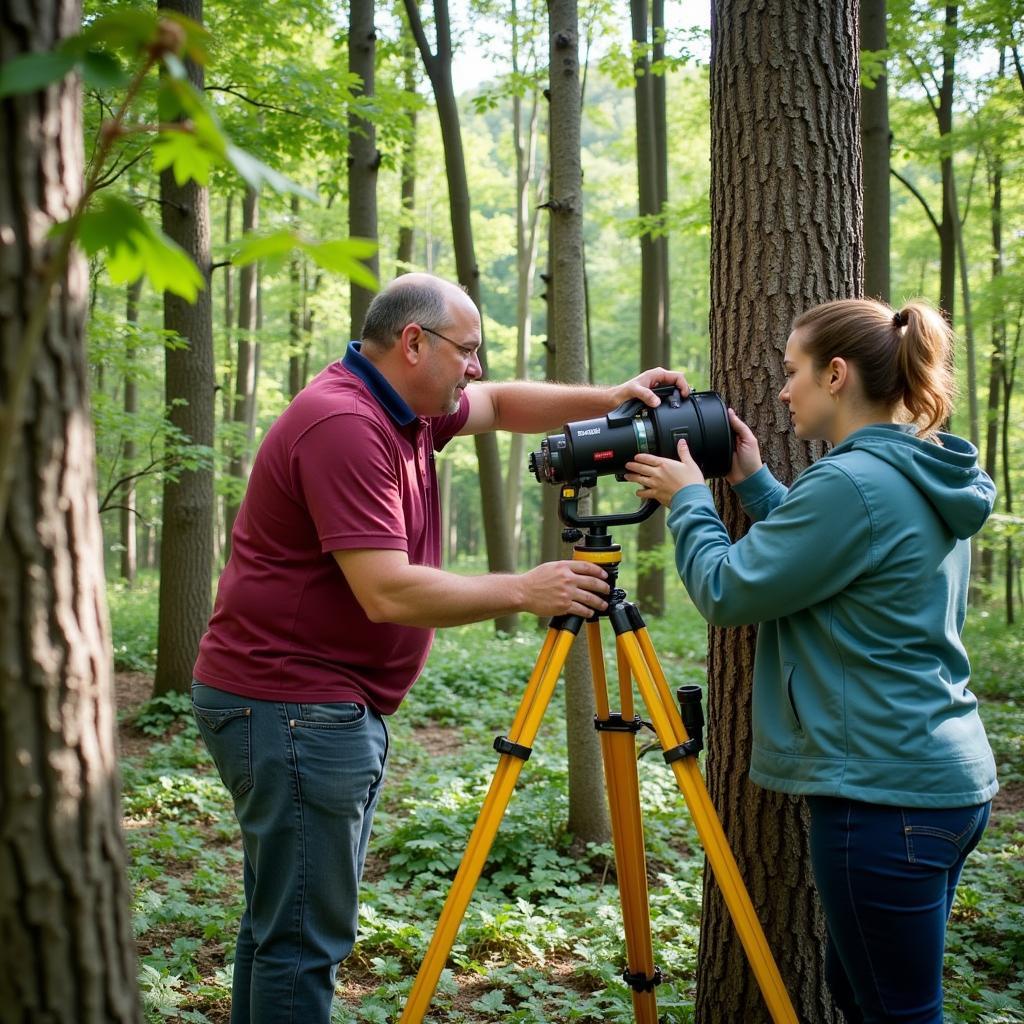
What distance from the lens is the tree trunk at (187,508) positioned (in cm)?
718

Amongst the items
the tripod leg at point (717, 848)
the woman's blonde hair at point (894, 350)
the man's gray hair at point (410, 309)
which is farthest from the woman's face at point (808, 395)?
the man's gray hair at point (410, 309)

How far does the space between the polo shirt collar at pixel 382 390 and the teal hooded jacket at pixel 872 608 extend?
37.6 inches

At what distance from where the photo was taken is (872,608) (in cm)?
211

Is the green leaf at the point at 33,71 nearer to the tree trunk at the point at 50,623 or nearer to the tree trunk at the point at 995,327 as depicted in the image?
the tree trunk at the point at 50,623

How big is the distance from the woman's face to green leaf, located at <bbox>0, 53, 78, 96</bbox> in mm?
1806

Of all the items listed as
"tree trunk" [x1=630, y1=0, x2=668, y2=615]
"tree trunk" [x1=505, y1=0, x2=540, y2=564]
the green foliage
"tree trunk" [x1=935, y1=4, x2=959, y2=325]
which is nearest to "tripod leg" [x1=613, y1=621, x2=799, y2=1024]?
the green foliage

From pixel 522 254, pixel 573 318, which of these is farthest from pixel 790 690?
pixel 522 254

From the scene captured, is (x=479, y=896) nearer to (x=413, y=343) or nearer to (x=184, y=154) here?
(x=413, y=343)

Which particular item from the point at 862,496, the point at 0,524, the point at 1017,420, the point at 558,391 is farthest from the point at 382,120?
the point at 1017,420

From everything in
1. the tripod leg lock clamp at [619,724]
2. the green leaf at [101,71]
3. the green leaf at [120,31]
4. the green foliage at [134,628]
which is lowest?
the green foliage at [134,628]

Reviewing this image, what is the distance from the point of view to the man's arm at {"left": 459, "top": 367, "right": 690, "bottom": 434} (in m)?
3.30

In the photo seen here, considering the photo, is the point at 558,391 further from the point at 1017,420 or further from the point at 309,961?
the point at 1017,420

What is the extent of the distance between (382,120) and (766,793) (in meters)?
7.31

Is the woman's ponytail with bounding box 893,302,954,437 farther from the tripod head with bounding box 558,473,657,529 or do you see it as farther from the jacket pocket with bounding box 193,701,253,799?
the jacket pocket with bounding box 193,701,253,799
